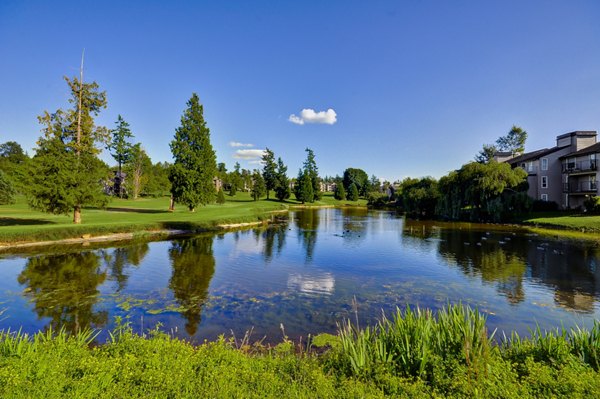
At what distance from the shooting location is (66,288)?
15000mm

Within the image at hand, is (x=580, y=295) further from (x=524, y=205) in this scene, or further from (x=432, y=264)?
(x=524, y=205)

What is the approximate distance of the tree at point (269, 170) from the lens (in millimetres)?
109713

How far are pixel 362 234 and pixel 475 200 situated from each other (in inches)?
888

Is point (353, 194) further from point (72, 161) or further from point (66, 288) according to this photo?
point (66, 288)

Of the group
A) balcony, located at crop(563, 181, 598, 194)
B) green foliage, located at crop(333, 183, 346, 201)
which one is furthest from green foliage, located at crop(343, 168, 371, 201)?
balcony, located at crop(563, 181, 598, 194)

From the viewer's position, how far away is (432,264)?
22000mm

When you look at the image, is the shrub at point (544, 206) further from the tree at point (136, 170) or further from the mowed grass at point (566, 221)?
the tree at point (136, 170)

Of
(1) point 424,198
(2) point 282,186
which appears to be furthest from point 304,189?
(1) point 424,198

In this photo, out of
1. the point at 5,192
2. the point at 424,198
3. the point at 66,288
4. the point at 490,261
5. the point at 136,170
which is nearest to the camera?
the point at 66,288

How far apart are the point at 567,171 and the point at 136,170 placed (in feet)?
291

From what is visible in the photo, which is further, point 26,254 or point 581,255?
point 581,255

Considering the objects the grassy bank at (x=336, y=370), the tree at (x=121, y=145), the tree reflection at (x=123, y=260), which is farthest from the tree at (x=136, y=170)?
the grassy bank at (x=336, y=370)

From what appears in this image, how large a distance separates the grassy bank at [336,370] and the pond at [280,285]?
3.72 metres

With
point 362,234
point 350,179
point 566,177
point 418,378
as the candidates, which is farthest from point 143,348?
point 350,179
